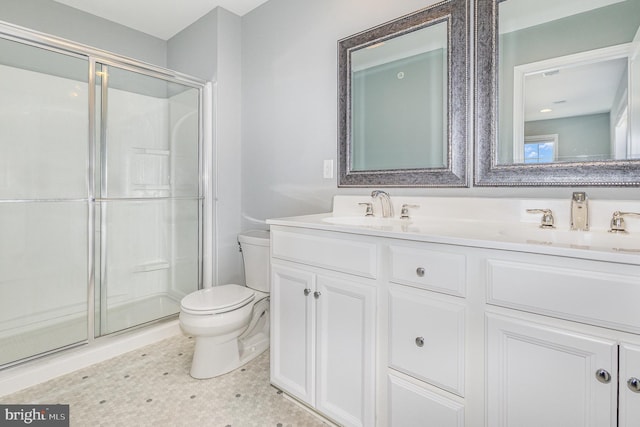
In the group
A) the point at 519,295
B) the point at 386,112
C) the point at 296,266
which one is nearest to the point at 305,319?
the point at 296,266

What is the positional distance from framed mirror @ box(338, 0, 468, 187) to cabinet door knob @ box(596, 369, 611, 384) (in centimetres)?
86

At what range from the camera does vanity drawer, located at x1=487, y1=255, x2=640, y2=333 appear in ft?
2.42

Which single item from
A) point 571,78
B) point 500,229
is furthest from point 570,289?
point 571,78

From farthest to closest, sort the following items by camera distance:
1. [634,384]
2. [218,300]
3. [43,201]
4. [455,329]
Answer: [43,201] < [218,300] < [455,329] < [634,384]

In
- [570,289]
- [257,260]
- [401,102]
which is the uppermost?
[401,102]

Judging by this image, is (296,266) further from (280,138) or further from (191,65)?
(191,65)

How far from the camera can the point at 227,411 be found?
1.47 metres

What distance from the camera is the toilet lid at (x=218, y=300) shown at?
1.68m

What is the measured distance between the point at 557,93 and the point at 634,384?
103 centimetres

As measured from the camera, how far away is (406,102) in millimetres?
1656

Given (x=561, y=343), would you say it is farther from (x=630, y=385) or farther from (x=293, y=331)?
(x=293, y=331)

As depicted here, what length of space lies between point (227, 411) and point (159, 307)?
1209 mm

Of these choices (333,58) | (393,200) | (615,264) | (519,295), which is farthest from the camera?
(333,58)

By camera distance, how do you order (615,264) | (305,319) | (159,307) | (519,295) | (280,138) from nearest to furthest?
(615,264) < (519,295) < (305,319) < (280,138) < (159,307)
